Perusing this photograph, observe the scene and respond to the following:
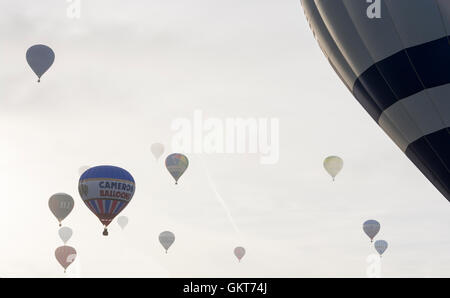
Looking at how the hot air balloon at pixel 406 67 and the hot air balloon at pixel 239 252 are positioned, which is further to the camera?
the hot air balloon at pixel 239 252

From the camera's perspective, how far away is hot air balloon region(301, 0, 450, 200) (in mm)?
17859

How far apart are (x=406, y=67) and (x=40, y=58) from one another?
23.3m

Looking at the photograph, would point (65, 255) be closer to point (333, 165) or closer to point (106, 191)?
point (106, 191)

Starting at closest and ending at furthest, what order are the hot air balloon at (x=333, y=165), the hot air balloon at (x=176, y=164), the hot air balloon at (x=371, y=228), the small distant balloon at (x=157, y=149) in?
the hot air balloon at (x=333, y=165) < the hot air balloon at (x=176, y=164) < the hot air balloon at (x=371, y=228) < the small distant balloon at (x=157, y=149)

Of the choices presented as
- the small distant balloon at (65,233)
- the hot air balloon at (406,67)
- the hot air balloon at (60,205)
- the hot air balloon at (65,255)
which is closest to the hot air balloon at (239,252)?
the hot air balloon at (65,255)

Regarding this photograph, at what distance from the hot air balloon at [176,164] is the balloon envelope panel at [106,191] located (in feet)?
24.4

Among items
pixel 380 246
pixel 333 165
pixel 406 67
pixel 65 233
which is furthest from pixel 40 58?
pixel 380 246

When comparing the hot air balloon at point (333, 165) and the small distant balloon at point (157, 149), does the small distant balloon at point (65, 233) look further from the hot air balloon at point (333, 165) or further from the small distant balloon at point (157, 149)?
the hot air balloon at point (333, 165)

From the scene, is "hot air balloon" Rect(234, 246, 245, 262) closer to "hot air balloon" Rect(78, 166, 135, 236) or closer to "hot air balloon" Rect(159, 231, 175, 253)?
"hot air balloon" Rect(159, 231, 175, 253)

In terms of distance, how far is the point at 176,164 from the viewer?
1642 inches

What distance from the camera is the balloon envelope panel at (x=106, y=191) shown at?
3331 centimetres

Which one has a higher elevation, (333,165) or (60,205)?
(60,205)

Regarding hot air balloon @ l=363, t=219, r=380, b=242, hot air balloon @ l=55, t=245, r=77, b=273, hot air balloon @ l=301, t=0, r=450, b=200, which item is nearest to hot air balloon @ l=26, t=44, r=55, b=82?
hot air balloon @ l=55, t=245, r=77, b=273
